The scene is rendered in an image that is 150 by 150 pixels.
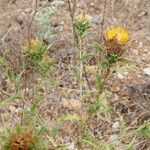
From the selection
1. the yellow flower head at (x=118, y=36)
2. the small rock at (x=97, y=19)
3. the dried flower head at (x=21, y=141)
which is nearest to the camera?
the dried flower head at (x=21, y=141)

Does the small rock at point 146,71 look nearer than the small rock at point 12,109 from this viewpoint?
No

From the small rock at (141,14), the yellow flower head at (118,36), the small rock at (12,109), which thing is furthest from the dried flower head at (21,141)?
the small rock at (141,14)

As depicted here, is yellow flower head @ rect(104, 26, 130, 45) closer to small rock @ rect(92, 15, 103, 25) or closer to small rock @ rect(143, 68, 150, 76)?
small rock @ rect(143, 68, 150, 76)

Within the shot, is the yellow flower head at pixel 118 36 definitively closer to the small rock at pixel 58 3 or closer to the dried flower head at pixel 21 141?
the dried flower head at pixel 21 141

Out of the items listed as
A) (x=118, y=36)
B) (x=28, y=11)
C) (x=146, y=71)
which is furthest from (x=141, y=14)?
(x=118, y=36)

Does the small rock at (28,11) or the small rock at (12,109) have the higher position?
the small rock at (28,11)

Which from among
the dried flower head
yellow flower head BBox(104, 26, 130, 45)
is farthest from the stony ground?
the dried flower head

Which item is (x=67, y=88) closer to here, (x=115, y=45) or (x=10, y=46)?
(x=10, y=46)

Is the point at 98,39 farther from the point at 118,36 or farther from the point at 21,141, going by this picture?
the point at 21,141
